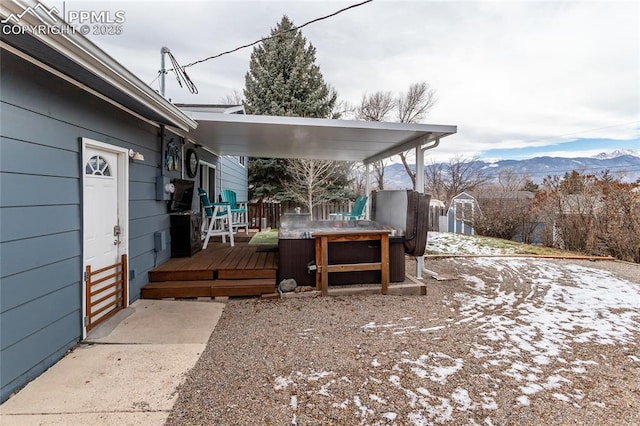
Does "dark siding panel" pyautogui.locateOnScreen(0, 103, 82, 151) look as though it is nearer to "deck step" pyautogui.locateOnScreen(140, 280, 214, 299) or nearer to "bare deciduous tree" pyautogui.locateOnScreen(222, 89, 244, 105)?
"deck step" pyautogui.locateOnScreen(140, 280, 214, 299)

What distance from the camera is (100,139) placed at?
9.29 ft

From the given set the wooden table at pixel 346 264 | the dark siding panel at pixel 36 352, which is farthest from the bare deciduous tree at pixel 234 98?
the dark siding panel at pixel 36 352

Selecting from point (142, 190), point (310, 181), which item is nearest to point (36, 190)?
point (142, 190)

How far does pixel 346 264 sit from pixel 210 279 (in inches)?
69.6

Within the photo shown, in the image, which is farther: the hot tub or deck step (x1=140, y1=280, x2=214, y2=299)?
the hot tub

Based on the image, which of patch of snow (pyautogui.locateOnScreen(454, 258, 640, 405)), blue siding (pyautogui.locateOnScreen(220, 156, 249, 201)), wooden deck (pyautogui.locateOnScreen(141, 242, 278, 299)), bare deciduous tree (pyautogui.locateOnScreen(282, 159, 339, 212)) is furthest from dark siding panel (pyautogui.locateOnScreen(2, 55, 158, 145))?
bare deciduous tree (pyautogui.locateOnScreen(282, 159, 339, 212))

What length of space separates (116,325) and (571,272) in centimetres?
683

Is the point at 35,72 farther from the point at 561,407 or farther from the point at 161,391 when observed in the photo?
the point at 561,407

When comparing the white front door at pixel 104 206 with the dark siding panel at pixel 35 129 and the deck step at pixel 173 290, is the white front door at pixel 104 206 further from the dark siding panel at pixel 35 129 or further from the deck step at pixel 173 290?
the deck step at pixel 173 290

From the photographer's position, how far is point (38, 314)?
2.10m

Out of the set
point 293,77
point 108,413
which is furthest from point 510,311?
point 293,77

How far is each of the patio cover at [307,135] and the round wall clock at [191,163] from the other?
27 cm

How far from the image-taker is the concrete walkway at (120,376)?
1713mm

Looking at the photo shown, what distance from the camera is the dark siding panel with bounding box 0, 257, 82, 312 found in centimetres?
186
